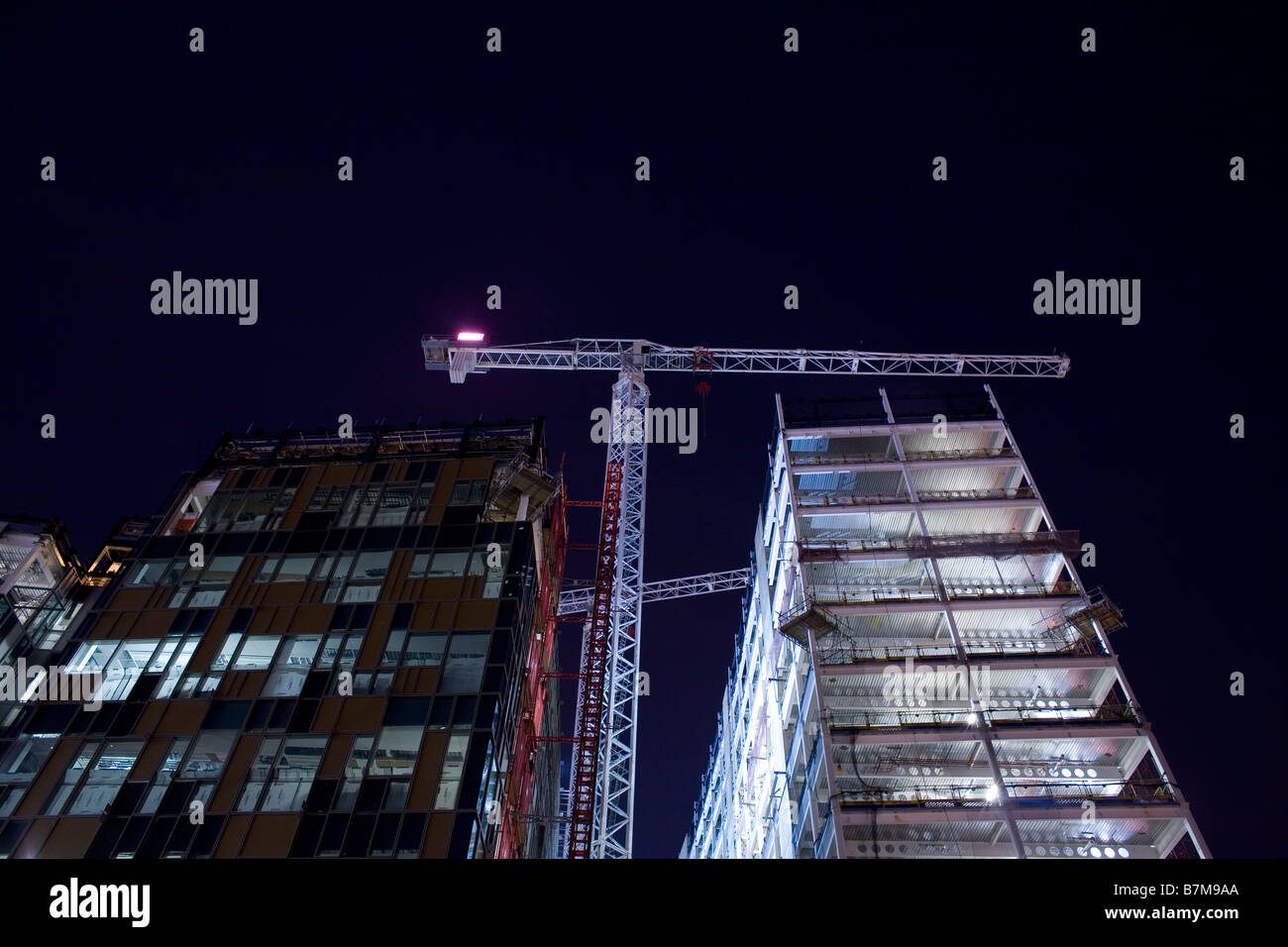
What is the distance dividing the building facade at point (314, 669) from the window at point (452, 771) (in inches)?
3.3

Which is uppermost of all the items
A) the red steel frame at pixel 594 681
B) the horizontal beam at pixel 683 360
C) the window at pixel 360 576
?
the horizontal beam at pixel 683 360

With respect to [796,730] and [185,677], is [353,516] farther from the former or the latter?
[796,730]

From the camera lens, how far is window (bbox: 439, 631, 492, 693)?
4050cm

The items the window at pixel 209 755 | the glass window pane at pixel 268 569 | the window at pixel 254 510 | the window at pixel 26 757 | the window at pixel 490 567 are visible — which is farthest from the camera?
the window at pixel 254 510

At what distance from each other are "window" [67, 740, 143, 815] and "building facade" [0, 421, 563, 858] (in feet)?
0.27

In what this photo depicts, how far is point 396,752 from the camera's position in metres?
37.8

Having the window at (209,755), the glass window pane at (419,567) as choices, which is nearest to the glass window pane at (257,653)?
the window at (209,755)

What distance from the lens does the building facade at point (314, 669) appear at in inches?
1409

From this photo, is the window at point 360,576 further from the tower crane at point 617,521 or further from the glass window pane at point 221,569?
the tower crane at point 617,521

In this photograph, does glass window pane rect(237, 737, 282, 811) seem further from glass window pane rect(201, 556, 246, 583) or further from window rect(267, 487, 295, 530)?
window rect(267, 487, 295, 530)

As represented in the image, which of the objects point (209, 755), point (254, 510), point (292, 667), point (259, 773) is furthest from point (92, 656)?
point (259, 773)

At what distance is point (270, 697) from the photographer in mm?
40656

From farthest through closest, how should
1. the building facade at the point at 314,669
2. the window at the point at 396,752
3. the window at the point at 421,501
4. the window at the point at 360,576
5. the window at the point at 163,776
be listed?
the window at the point at 421,501, the window at the point at 360,576, the window at the point at 396,752, the window at the point at 163,776, the building facade at the point at 314,669

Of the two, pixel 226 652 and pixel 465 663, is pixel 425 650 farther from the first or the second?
pixel 226 652
